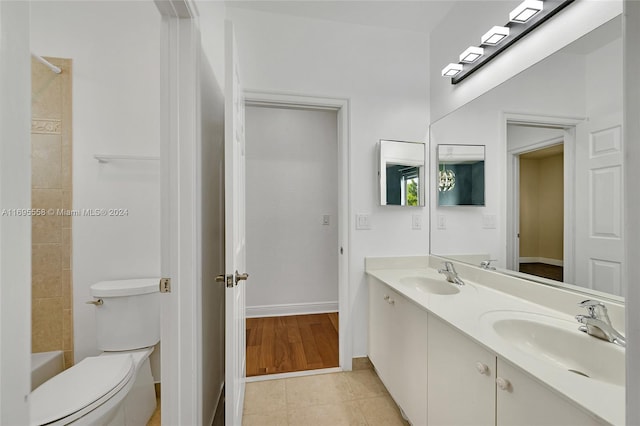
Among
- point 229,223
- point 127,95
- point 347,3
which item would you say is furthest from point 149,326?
point 347,3

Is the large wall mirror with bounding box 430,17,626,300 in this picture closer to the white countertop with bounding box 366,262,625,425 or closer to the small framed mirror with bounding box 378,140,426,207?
the white countertop with bounding box 366,262,625,425

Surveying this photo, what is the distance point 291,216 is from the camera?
3066 millimetres

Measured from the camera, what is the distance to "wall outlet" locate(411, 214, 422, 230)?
2094mm

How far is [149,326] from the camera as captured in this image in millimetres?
1617

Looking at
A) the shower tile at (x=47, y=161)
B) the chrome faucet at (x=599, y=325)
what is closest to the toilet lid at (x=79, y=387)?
the shower tile at (x=47, y=161)

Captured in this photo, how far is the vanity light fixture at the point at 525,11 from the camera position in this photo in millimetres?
1258

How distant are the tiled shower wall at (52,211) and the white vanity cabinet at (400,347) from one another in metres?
1.89

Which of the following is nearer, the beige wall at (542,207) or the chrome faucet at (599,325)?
the chrome faucet at (599,325)

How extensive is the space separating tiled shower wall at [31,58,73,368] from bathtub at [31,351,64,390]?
3 cm

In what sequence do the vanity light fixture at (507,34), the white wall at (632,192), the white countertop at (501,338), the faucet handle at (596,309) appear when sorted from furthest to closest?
the vanity light fixture at (507,34), the faucet handle at (596,309), the white countertop at (501,338), the white wall at (632,192)

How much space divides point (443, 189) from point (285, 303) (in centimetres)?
205

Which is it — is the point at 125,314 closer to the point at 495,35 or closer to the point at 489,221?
the point at 489,221

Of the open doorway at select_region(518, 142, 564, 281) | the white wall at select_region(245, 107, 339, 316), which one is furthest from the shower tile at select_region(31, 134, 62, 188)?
the open doorway at select_region(518, 142, 564, 281)

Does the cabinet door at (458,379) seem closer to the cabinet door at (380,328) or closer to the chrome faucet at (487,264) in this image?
the cabinet door at (380,328)
